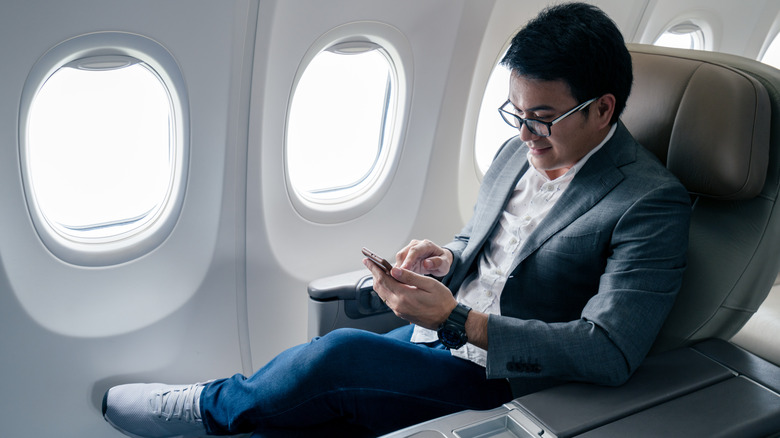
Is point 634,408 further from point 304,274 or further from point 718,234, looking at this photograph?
point 304,274

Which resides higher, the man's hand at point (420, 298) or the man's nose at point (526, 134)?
the man's nose at point (526, 134)

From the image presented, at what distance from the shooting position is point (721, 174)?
1.53m

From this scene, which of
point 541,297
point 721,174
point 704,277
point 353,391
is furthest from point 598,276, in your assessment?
point 353,391

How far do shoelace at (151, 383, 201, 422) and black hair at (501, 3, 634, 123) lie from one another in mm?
1361

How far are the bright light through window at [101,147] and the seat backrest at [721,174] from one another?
1714mm

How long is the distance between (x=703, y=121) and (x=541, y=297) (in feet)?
2.11

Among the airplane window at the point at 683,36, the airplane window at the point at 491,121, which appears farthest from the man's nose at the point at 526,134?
the airplane window at the point at 683,36

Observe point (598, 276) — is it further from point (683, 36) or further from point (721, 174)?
point (683, 36)

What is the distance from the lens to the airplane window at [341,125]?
104 inches

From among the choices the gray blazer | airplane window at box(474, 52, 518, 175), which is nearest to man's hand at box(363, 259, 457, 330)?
the gray blazer

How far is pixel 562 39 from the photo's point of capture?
151 centimetres

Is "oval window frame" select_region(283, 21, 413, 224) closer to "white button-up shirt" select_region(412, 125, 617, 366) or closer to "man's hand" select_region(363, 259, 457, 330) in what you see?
"white button-up shirt" select_region(412, 125, 617, 366)

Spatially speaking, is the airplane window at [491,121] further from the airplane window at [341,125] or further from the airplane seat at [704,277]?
the airplane seat at [704,277]

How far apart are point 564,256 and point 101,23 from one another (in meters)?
1.56
